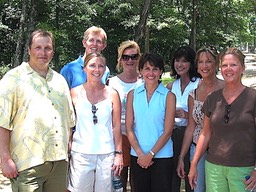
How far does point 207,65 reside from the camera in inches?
141

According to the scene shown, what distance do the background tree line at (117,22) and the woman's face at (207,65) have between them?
12328 millimetres

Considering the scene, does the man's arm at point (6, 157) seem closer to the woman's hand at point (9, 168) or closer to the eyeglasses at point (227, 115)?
the woman's hand at point (9, 168)

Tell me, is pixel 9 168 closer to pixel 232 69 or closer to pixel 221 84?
pixel 232 69

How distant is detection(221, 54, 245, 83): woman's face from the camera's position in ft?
9.59

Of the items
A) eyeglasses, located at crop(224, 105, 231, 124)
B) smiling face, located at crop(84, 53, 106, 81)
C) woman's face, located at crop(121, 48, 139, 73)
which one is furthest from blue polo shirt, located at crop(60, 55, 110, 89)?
eyeglasses, located at crop(224, 105, 231, 124)

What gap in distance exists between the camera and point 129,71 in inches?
159

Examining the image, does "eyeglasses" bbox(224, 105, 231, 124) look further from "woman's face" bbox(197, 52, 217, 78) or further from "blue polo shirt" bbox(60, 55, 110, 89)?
"blue polo shirt" bbox(60, 55, 110, 89)

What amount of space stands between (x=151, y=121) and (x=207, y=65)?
0.80m

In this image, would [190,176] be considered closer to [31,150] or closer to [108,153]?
[108,153]

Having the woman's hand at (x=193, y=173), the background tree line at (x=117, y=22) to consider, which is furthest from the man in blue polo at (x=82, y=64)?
the background tree line at (x=117, y=22)

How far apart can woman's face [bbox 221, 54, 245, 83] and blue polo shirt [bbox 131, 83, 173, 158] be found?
2.40 ft

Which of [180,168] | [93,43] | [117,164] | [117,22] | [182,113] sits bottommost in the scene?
[180,168]

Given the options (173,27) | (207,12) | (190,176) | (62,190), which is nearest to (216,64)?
(190,176)

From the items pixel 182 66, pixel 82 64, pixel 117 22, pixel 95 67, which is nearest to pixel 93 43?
pixel 82 64
